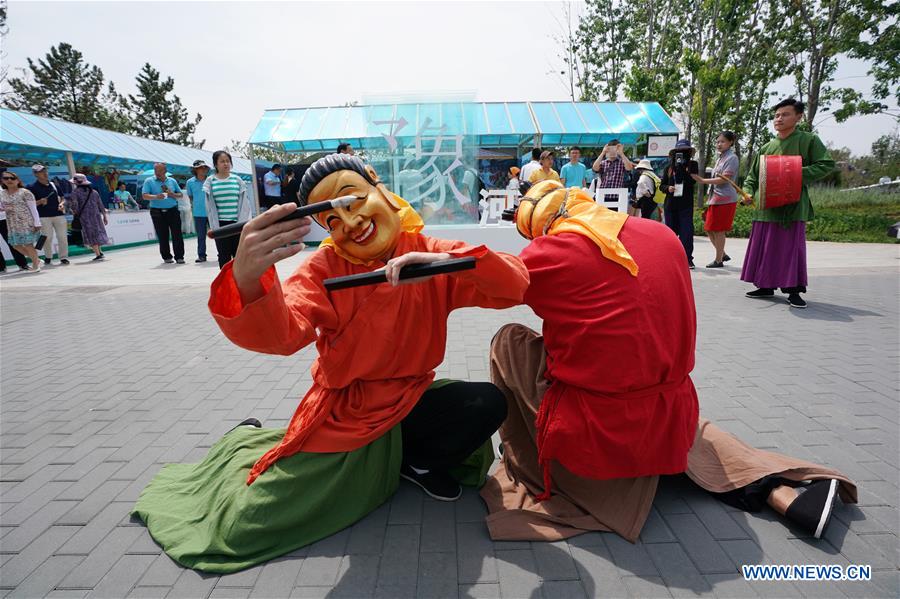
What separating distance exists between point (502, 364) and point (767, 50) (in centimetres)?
2392

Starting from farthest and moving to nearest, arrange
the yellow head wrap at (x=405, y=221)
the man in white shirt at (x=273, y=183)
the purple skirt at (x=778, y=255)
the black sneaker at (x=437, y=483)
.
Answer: the man in white shirt at (x=273, y=183) < the purple skirt at (x=778, y=255) < the black sneaker at (x=437, y=483) < the yellow head wrap at (x=405, y=221)

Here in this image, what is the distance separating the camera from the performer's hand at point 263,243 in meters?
1.50

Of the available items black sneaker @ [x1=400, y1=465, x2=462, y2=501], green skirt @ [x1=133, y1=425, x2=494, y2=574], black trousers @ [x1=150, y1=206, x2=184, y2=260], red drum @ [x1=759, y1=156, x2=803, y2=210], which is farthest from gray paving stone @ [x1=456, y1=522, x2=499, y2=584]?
black trousers @ [x1=150, y1=206, x2=184, y2=260]

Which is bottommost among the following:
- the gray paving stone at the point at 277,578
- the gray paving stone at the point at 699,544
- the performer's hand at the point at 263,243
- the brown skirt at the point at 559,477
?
the gray paving stone at the point at 277,578

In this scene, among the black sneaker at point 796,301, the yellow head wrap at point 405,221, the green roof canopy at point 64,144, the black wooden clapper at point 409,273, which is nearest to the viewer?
the black wooden clapper at point 409,273

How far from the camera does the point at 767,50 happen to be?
19.5m

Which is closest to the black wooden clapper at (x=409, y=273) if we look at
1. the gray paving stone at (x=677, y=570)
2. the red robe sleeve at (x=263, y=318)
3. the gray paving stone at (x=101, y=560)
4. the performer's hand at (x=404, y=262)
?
the performer's hand at (x=404, y=262)

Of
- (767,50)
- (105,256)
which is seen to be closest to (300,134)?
(105,256)

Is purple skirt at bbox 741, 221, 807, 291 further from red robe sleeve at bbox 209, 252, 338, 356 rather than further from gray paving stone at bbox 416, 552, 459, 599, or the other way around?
red robe sleeve at bbox 209, 252, 338, 356

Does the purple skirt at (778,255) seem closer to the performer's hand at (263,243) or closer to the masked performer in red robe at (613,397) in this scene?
the masked performer in red robe at (613,397)

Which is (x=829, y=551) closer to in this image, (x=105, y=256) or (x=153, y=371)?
(x=153, y=371)

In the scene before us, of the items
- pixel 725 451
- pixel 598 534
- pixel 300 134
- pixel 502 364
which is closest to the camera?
pixel 598 534

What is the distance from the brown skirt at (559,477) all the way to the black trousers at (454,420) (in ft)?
0.78

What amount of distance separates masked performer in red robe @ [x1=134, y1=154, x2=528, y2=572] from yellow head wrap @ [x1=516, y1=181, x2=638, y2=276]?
13.2 inches
